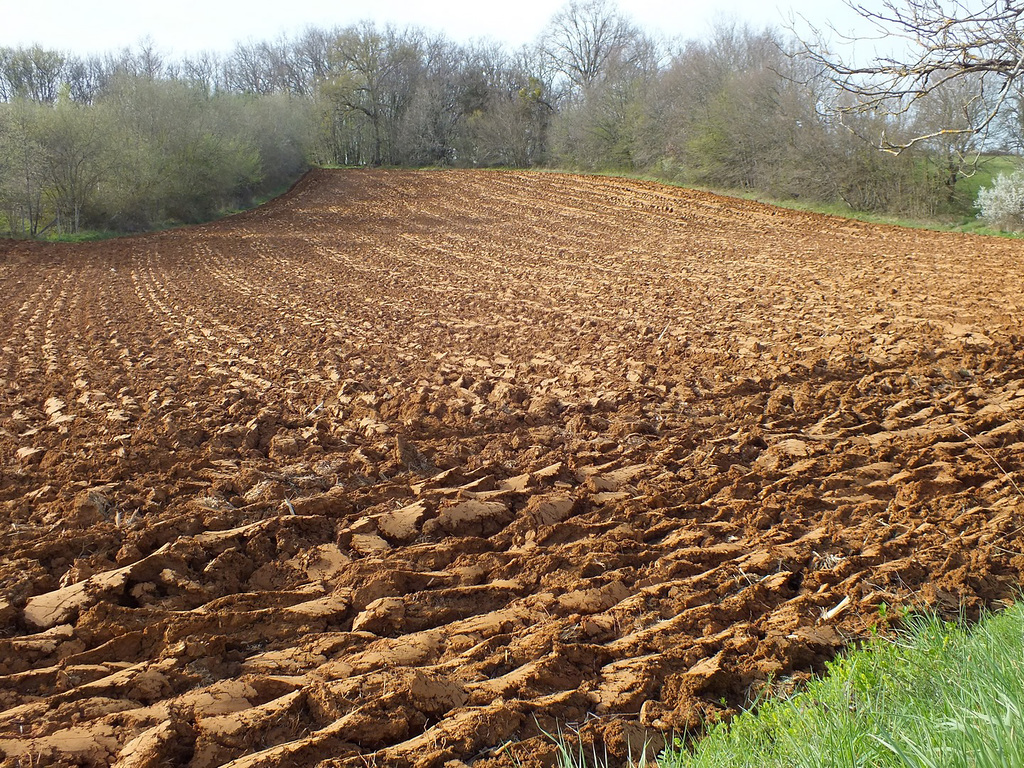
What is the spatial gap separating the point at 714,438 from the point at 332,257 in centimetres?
1473

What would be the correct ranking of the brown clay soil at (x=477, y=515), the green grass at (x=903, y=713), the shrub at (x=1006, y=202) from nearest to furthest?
the green grass at (x=903, y=713), the brown clay soil at (x=477, y=515), the shrub at (x=1006, y=202)

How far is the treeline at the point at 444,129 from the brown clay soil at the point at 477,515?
2401 millimetres

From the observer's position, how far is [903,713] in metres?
2.25

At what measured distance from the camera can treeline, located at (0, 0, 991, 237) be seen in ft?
76.5

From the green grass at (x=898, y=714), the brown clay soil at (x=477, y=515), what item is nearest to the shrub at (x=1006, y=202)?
the brown clay soil at (x=477, y=515)

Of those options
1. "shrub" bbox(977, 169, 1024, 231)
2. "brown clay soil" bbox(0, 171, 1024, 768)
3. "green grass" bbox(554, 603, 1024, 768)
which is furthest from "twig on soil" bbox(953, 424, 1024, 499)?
"shrub" bbox(977, 169, 1024, 231)

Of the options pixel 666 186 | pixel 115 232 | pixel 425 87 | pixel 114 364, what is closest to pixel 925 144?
pixel 666 186

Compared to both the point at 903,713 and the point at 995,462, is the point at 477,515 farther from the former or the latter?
the point at 995,462

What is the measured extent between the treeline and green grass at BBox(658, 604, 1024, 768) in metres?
3.97

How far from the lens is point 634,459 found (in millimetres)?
5449

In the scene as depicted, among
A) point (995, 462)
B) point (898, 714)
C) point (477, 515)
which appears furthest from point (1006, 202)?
point (898, 714)

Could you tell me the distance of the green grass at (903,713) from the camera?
189 centimetres

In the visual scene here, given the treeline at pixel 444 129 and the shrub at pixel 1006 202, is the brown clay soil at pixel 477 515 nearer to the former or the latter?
the treeline at pixel 444 129

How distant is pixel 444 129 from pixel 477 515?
52.1 m
